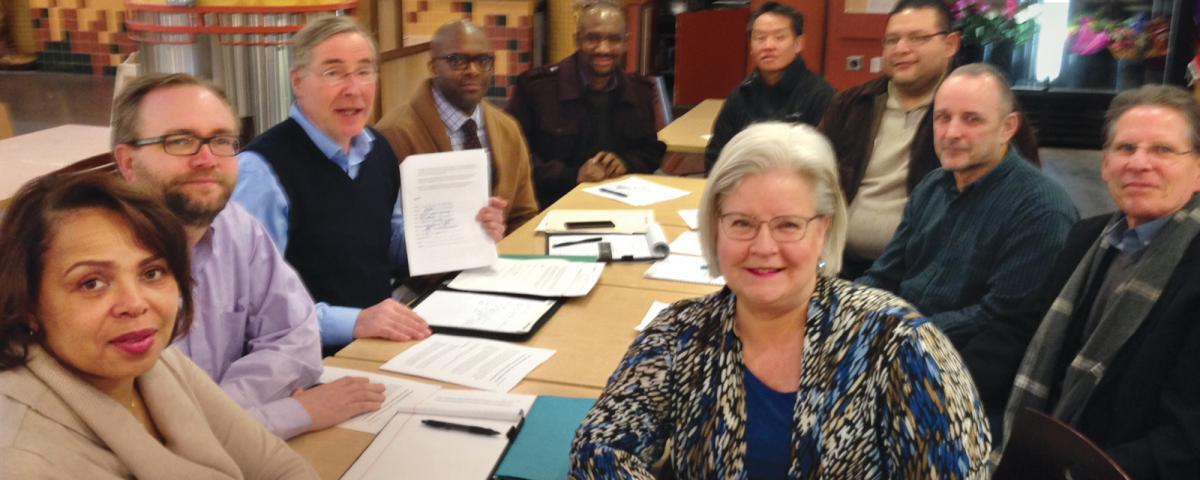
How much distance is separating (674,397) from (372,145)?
1.56 meters

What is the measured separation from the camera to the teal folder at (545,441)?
1.79 metres

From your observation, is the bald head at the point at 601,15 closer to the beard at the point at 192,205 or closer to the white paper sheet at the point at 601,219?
the white paper sheet at the point at 601,219

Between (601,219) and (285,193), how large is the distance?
1214 mm

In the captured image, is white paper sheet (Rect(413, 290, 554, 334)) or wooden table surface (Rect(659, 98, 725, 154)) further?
wooden table surface (Rect(659, 98, 725, 154))

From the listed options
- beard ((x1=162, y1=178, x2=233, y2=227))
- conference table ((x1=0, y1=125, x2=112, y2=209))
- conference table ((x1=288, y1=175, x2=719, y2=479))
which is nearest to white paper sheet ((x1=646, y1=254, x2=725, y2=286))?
conference table ((x1=288, y1=175, x2=719, y2=479))

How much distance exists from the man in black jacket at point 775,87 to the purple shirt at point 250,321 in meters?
2.59

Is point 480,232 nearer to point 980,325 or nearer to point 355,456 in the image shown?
point 355,456

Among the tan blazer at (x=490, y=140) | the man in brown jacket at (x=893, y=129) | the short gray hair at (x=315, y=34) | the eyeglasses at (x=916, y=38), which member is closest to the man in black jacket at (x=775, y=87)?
the man in brown jacket at (x=893, y=129)

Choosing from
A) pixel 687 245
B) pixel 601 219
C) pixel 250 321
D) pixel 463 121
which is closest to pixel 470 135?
pixel 463 121

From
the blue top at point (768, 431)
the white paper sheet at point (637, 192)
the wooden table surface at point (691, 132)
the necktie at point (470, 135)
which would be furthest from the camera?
the wooden table surface at point (691, 132)

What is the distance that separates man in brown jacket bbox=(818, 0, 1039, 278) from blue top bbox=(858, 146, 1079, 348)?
0.59 metres

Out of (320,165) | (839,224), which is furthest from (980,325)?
(320,165)

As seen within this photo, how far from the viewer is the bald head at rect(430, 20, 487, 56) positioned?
3596 mm

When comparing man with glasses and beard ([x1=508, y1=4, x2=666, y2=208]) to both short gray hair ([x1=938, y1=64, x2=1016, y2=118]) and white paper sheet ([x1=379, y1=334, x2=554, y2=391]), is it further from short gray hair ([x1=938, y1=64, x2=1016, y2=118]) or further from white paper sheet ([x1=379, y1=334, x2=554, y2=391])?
white paper sheet ([x1=379, y1=334, x2=554, y2=391])
